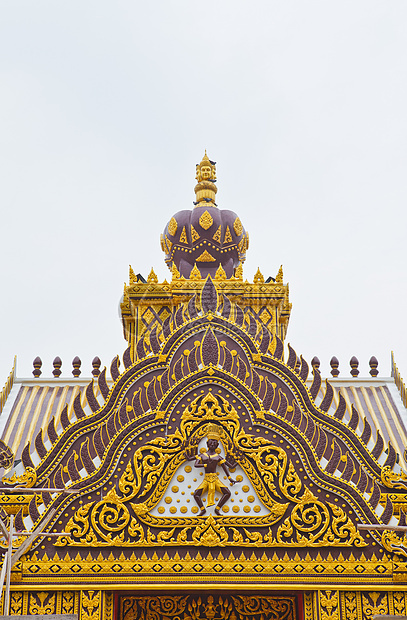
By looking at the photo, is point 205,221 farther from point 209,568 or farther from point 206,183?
point 209,568

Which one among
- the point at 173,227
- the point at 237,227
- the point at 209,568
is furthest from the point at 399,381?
the point at 209,568

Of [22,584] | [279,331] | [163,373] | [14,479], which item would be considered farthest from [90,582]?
[279,331]

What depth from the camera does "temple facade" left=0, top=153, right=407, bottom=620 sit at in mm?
11609

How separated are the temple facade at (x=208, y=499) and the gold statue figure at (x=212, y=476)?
0.07 feet

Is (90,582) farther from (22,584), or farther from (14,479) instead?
(14,479)

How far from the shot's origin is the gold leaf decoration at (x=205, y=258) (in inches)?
789

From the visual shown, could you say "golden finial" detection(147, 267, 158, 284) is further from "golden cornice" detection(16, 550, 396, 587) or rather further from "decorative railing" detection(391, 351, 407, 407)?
"golden cornice" detection(16, 550, 396, 587)

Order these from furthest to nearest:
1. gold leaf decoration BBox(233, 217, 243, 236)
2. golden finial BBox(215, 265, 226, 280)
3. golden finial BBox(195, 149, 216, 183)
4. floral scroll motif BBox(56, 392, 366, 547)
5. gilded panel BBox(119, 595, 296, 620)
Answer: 1. golden finial BBox(195, 149, 216, 183)
2. gold leaf decoration BBox(233, 217, 243, 236)
3. golden finial BBox(215, 265, 226, 280)
4. gilded panel BBox(119, 595, 296, 620)
5. floral scroll motif BBox(56, 392, 366, 547)

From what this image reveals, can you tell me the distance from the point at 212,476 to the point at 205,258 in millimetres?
8830

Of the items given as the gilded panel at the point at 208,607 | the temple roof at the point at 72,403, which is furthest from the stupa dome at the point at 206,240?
the gilded panel at the point at 208,607

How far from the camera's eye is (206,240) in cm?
2006

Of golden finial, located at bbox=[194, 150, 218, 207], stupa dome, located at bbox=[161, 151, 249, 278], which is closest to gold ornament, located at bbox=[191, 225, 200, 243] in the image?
stupa dome, located at bbox=[161, 151, 249, 278]

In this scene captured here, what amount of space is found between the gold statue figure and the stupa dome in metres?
8.22

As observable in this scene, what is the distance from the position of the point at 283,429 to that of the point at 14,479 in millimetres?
4080
